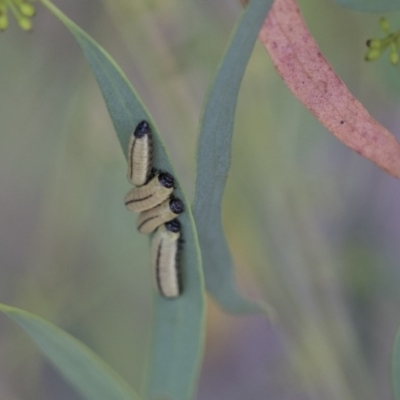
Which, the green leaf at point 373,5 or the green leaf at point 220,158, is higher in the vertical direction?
the green leaf at point 373,5

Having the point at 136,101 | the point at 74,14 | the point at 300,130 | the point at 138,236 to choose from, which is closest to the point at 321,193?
the point at 300,130

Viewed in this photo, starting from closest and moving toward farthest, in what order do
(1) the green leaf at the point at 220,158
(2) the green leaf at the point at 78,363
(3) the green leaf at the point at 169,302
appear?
(1) the green leaf at the point at 220,158
(3) the green leaf at the point at 169,302
(2) the green leaf at the point at 78,363

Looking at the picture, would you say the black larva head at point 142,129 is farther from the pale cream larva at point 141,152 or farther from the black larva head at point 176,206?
A: the black larva head at point 176,206

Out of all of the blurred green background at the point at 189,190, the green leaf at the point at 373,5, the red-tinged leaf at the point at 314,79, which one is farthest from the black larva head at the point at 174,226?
the blurred green background at the point at 189,190

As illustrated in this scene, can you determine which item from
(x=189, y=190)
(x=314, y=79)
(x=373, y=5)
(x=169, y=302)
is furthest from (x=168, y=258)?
(x=189, y=190)

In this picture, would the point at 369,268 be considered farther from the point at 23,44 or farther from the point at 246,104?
the point at 23,44

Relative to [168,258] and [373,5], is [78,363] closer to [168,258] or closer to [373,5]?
[168,258]
